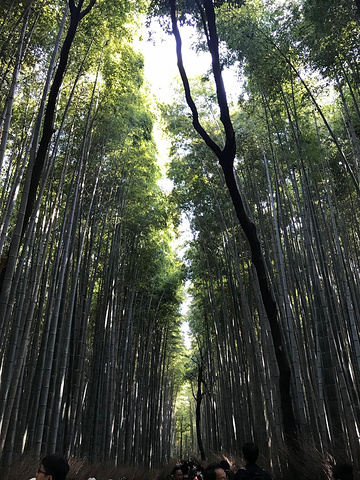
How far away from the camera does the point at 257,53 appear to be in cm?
437

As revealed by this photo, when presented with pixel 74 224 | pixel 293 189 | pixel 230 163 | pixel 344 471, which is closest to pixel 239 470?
pixel 344 471

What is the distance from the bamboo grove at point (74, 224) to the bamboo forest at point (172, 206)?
0.11 ft

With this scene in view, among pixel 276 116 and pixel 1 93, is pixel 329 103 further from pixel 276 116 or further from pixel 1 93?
pixel 1 93

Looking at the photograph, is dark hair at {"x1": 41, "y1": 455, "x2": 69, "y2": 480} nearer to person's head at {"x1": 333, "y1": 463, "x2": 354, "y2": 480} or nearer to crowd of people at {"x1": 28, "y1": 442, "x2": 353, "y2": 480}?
crowd of people at {"x1": 28, "y1": 442, "x2": 353, "y2": 480}

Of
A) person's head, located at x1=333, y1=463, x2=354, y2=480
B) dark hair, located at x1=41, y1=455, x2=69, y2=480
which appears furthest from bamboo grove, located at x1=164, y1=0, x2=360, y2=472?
dark hair, located at x1=41, y1=455, x2=69, y2=480

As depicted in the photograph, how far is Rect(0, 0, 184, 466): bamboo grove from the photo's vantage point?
3.17 meters

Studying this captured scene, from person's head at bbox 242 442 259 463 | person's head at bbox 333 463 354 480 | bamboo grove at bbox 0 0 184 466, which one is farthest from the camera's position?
bamboo grove at bbox 0 0 184 466

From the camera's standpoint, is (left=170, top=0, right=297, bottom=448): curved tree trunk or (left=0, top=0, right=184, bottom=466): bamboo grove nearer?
(left=170, top=0, right=297, bottom=448): curved tree trunk

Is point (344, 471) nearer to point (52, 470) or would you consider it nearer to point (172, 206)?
point (52, 470)

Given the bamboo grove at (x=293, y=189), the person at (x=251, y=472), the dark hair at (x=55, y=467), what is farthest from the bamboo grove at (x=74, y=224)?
the person at (x=251, y=472)

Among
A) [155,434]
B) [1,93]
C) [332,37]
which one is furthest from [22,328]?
[155,434]

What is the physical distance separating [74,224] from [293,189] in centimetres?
280

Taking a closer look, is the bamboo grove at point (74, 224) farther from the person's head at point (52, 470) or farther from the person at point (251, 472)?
the person at point (251, 472)

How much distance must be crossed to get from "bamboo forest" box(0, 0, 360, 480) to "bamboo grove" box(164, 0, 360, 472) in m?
0.03
